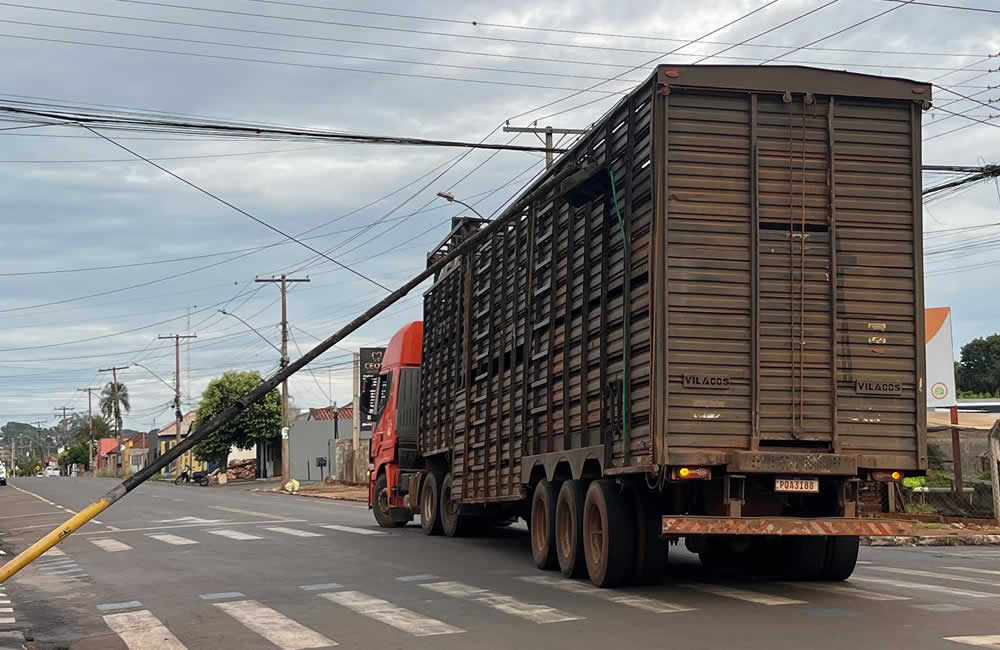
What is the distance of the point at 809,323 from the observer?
11.1m

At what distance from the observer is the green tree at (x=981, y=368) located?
7731cm

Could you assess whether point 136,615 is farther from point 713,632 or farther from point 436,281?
point 436,281

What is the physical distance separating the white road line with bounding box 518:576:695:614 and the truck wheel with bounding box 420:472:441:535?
7374 mm

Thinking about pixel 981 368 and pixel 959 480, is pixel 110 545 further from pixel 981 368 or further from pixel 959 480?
pixel 981 368

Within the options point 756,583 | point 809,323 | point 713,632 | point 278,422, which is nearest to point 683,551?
point 756,583

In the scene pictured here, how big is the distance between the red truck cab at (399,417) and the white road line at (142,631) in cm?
1108

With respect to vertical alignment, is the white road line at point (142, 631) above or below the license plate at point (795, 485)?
below

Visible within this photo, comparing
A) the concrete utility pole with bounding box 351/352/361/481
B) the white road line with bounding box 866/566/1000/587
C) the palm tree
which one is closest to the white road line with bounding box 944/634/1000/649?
the white road line with bounding box 866/566/1000/587

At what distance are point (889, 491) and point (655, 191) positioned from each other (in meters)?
3.56

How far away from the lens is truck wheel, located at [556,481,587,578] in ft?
42.0

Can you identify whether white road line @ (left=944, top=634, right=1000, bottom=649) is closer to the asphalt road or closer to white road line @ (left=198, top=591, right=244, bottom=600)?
the asphalt road

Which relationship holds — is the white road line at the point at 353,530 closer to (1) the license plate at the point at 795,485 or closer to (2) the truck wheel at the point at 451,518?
(2) the truck wheel at the point at 451,518

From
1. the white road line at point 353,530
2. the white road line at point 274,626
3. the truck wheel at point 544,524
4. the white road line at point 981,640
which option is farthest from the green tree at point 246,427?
the white road line at point 981,640

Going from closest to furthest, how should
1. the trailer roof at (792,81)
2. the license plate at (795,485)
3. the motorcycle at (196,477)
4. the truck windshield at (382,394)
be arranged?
the license plate at (795,485) → the trailer roof at (792,81) → the truck windshield at (382,394) → the motorcycle at (196,477)
